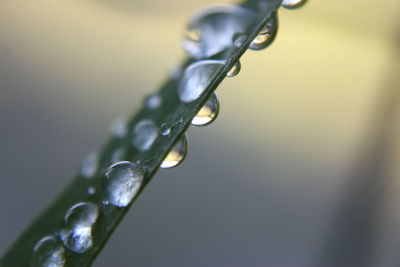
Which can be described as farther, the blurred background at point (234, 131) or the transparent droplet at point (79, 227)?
the blurred background at point (234, 131)

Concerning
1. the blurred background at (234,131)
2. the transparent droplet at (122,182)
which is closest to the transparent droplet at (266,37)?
the transparent droplet at (122,182)

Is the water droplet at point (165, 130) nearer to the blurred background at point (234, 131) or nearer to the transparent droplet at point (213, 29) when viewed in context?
the transparent droplet at point (213, 29)

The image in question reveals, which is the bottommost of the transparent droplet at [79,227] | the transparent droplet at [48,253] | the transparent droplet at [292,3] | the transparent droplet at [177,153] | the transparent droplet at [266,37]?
the transparent droplet at [48,253]

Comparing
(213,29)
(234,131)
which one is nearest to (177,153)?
(213,29)

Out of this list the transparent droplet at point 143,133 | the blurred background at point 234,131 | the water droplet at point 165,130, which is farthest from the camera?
the blurred background at point 234,131

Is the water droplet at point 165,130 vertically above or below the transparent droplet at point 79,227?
above

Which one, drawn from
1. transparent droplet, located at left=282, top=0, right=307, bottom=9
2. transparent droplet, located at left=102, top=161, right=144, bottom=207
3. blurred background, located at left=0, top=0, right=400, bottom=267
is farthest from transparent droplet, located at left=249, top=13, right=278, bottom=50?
blurred background, located at left=0, top=0, right=400, bottom=267

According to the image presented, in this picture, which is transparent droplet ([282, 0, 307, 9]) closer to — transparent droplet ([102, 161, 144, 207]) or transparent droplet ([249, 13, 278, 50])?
transparent droplet ([249, 13, 278, 50])
